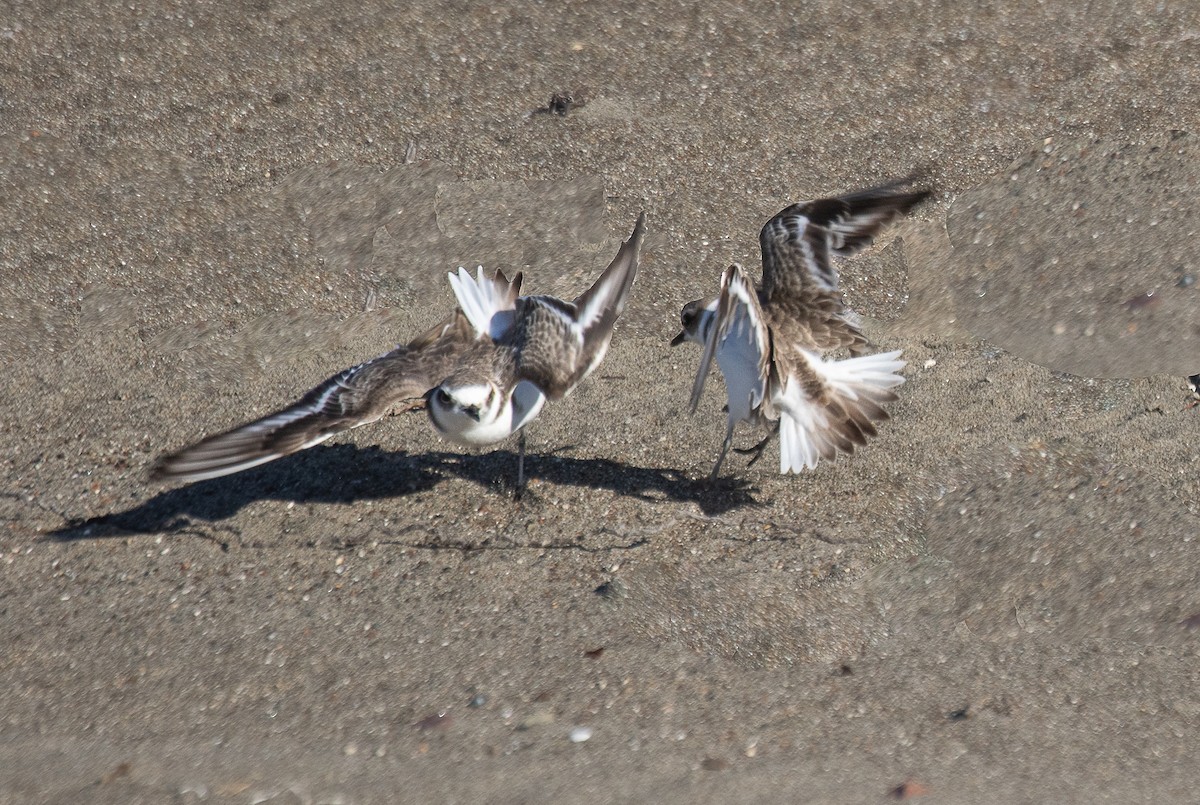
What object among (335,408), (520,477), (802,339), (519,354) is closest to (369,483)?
(335,408)

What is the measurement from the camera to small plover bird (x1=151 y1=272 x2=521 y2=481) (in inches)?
187

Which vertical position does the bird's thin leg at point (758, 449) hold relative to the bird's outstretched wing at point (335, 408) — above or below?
below

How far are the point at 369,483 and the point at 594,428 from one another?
3.36ft

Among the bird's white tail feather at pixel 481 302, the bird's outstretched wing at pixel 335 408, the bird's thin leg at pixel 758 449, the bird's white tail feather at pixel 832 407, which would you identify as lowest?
the bird's thin leg at pixel 758 449

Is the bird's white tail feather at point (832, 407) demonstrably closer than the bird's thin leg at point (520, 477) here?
Yes

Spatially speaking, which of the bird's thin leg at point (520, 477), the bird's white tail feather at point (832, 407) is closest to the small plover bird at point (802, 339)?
the bird's white tail feather at point (832, 407)

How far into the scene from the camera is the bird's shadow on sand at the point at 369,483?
531 centimetres

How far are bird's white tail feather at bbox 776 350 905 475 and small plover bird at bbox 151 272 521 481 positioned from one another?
147cm

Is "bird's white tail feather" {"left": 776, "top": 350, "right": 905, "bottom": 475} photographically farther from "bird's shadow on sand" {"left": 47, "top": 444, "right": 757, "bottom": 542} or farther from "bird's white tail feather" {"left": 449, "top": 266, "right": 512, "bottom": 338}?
"bird's white tail feather" {"left": 449, "top": 266, "right": 512, "bottom": 338}

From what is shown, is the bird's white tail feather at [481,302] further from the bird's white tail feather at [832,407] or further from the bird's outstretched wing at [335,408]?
the bird's white tail feather at [832,407]

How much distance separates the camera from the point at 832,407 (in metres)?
5.11

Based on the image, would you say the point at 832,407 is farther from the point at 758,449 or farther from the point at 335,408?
the point at 335,408

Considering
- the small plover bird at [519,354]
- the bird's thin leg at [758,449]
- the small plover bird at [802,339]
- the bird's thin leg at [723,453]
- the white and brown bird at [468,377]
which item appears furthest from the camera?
the bird's thin leg at [758,449]

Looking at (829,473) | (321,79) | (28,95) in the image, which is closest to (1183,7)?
(829,473)
